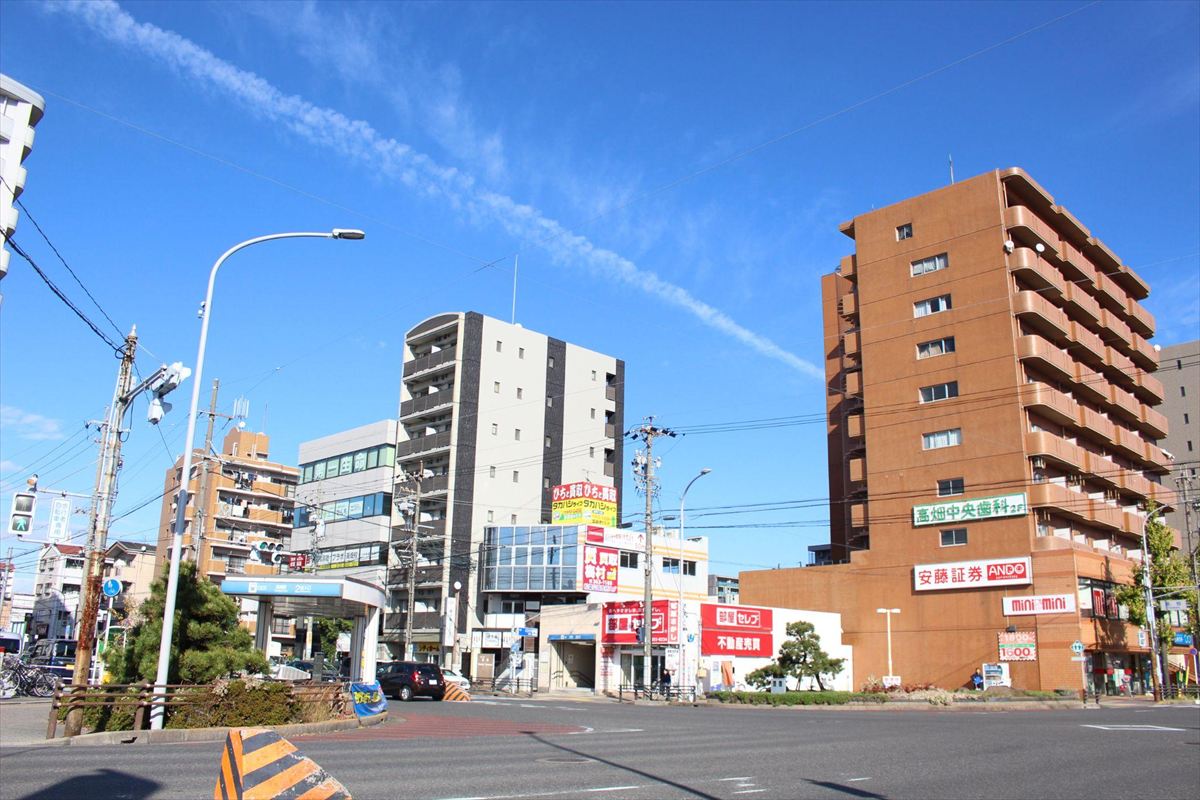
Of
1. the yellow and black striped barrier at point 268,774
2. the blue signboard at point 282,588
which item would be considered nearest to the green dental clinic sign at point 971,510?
the blue signboard at point 282,588

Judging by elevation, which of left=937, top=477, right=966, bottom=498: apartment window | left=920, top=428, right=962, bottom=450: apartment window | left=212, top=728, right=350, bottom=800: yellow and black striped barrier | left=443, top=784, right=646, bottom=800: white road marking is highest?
left=920, top=428, right=962, bottom=450: apartment window

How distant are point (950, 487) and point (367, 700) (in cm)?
3841

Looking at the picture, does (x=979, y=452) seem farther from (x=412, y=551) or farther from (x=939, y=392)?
(x=412, y=551)

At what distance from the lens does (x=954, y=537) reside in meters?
51.2

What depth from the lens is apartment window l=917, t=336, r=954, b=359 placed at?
53188 millimetres

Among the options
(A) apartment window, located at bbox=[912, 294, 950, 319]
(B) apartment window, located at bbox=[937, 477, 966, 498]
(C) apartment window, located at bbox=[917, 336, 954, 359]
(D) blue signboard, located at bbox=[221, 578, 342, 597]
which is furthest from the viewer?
(A) apartment window, located at bbox=[912, 294, 950, 319]

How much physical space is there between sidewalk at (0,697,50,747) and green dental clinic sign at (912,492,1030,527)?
43039mm

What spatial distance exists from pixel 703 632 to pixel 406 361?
132ft

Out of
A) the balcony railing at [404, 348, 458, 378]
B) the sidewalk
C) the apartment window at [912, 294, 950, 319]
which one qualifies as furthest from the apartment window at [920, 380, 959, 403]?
the sidewalk

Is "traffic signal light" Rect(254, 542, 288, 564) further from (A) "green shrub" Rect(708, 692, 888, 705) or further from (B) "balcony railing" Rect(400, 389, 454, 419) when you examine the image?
(A) "green shrub" Rect(708, 692, 888, 705)

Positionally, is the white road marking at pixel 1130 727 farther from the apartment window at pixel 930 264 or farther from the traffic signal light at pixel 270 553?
the traffic signal light at pixel 270 553

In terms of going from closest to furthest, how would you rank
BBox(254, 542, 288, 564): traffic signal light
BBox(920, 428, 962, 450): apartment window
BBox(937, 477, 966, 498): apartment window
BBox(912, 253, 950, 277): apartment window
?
BBox(937, 477, 966, 498): apartment window
BBox(920, 428, 962, 450): apartment window
BBox(912, 253, 950, 277): apartment window
BBox(254, 542, 288, 564): traffic signal light

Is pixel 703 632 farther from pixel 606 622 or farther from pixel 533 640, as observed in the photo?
pixel 533 640

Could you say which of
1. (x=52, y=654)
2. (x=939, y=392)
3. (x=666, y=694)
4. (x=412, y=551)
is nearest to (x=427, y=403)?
(x=412, y=551)
